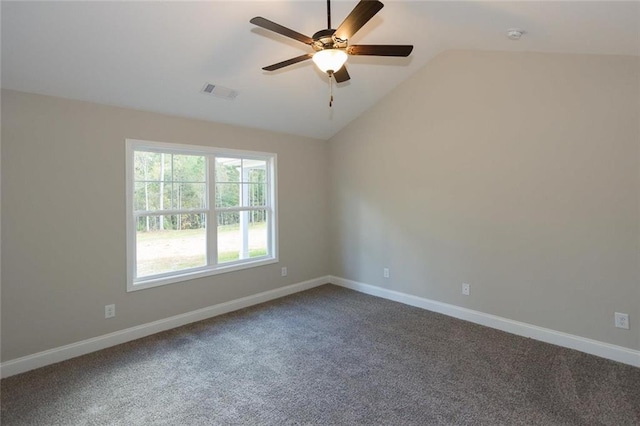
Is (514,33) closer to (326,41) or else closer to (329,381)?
(326,41)

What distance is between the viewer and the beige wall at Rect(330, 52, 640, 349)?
2777 millimetres

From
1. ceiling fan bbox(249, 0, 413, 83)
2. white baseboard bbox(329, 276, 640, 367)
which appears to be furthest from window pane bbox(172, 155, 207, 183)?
white baseboard bbox(329, 276, 640, 367)

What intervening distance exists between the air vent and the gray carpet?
250 cm

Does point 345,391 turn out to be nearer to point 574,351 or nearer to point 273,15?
point 574,351

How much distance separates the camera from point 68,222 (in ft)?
9.55

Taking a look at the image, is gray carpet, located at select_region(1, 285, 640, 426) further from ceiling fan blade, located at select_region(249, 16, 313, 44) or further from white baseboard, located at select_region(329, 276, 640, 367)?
ceiling fan blade, located at select_region(249, 16, 313, 44)

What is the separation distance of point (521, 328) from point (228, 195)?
11.9 ft

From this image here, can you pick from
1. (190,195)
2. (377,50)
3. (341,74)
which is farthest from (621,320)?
(190,195)

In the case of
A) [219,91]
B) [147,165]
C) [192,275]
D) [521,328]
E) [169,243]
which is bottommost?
[521,328]

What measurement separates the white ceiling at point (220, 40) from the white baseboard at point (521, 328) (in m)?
2.46

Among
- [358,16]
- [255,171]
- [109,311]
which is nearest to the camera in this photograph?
[358,16]

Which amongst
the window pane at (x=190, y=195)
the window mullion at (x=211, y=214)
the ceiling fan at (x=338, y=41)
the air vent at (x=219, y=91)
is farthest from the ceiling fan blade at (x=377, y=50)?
the window pane at (x=190, y=195)

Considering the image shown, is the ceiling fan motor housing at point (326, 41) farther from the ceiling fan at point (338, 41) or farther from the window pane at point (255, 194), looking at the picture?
the window pane at point (255, 194)

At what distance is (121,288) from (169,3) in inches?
101
